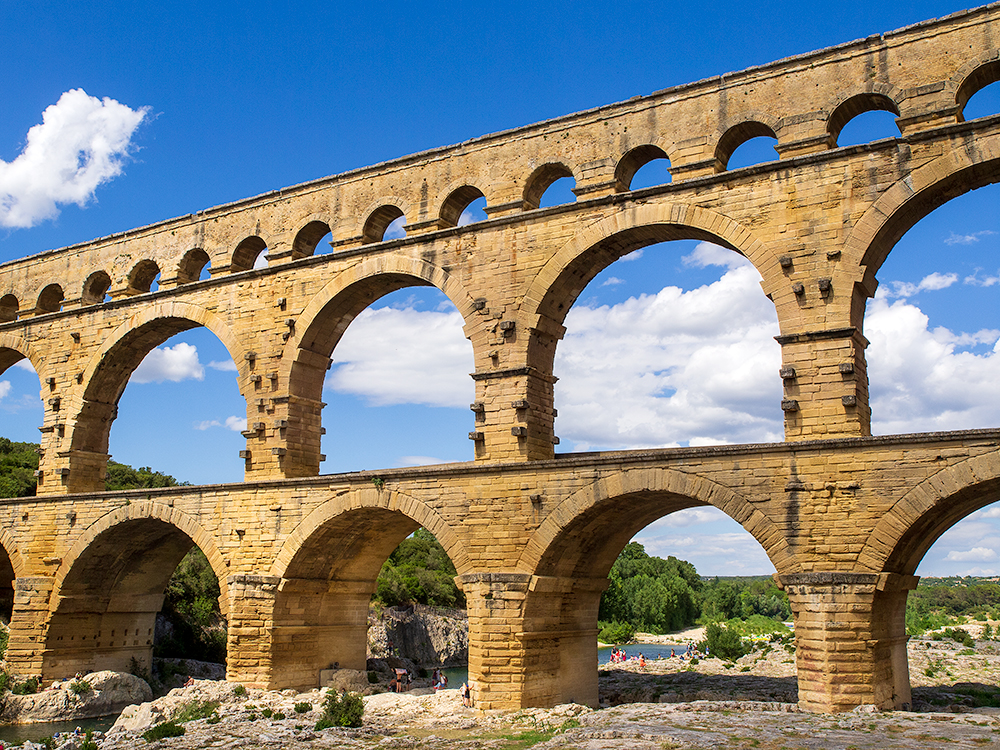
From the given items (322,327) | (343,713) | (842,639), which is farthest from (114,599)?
(842,639)

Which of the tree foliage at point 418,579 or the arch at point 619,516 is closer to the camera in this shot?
the arch at point 619,516

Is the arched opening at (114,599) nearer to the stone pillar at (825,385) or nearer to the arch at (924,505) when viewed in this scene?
the stone pillar at (825,385)

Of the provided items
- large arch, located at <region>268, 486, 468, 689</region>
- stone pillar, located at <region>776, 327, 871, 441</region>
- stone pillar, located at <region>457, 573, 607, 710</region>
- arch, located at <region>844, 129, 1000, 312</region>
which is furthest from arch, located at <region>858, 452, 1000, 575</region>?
large arch, located at <region>268, 486, 468, 689</region>

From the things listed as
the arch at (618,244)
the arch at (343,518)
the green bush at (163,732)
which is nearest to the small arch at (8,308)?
the arch at (343,518)

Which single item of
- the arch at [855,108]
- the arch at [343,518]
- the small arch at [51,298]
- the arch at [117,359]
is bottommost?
the arch at [343,518]

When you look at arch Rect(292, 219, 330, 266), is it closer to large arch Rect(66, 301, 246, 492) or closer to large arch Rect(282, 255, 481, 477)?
large arch Rect(282, 255, 481, 477)

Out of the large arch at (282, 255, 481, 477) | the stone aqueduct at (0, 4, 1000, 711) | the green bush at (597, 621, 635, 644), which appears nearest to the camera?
the stone aqueduct at (0, 4, 1000, 711)

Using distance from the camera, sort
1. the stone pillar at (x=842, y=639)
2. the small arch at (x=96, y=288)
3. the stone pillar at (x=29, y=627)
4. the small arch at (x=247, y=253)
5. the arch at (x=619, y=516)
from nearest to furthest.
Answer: the stone pillar at (x=842, y=639) → the arch at (x=619, y=516) → the stone pillar at (x=29, y=627) → the small arch at (x=247, y=253) → the small arch at (x=96, y=288)

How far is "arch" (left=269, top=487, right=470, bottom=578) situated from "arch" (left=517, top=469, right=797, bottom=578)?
1.41m

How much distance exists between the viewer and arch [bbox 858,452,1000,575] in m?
11.4

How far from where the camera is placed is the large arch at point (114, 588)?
18.8m

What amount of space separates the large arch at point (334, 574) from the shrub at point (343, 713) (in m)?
2.36

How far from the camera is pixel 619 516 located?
14789 mm

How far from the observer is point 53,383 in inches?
836
